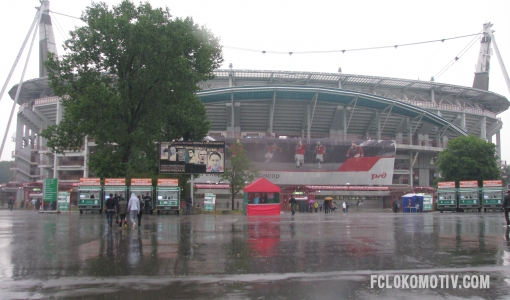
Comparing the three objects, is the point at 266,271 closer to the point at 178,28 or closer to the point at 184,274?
the point at 184,274

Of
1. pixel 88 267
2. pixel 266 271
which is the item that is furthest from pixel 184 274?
pixel 88 267

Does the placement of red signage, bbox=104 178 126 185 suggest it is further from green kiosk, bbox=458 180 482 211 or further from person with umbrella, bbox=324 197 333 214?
green kiosk, bbox=458 180 482 211

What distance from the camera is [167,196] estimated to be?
32719 millimetres

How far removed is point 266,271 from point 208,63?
2654 cm

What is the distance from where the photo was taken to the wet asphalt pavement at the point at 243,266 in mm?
6746

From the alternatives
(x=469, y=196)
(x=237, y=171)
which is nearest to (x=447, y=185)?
(x=469, y=196)

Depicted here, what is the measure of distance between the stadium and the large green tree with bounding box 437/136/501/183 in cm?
651

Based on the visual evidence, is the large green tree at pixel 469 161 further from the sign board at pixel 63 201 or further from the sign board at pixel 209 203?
the sign board at pixel 63 201

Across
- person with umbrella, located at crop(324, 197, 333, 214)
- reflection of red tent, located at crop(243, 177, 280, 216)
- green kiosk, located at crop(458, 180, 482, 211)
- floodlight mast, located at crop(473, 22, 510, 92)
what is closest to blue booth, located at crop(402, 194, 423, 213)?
green kiosk, located at crop(458, 180, 482, 211)

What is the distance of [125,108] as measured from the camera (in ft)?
96.4

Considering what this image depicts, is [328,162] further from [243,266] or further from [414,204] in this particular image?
[243,266]

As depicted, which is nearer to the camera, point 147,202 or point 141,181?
point 147,202

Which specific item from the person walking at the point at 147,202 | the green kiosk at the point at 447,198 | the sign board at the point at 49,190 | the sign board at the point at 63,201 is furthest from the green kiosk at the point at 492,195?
the sign board at the point at 49,190

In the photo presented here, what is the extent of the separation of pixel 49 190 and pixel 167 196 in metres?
10.1
